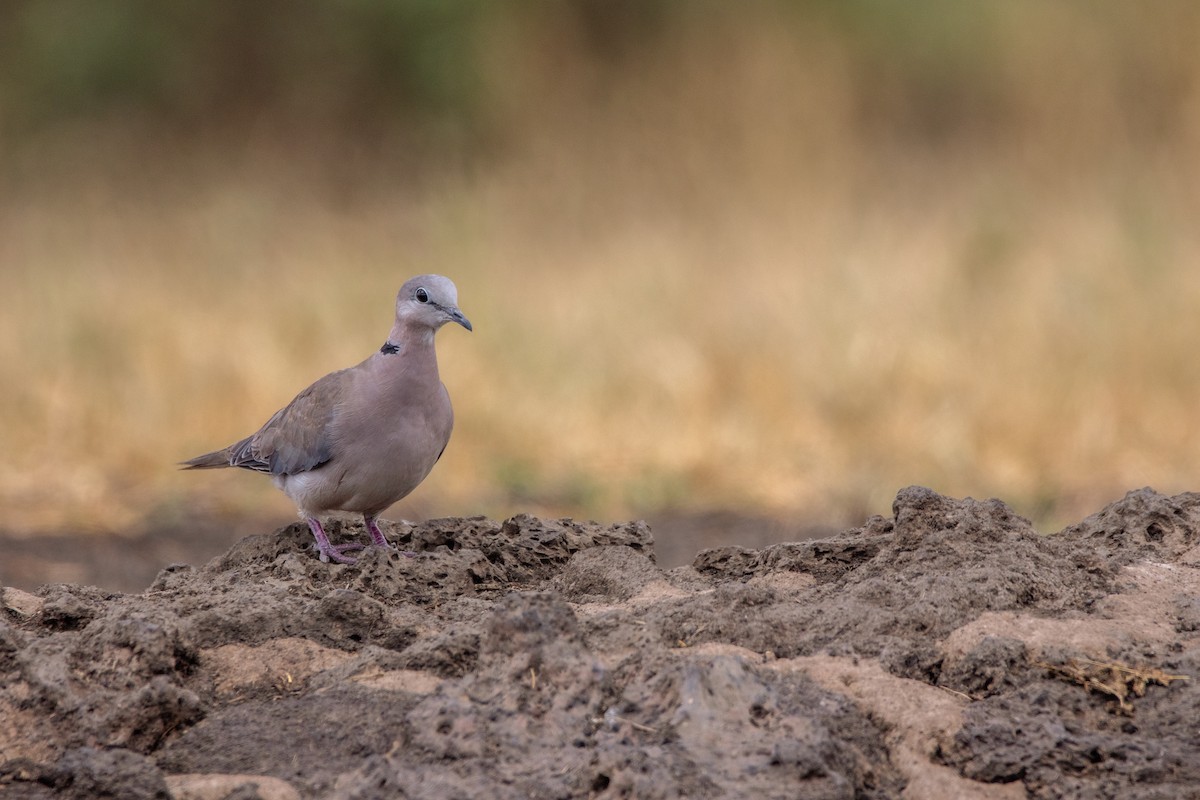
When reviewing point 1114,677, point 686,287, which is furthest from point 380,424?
point 686,287

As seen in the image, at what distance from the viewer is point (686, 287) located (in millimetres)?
9500

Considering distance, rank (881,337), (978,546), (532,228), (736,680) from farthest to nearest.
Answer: (532,228), (881,337), (978,546), (736,680)

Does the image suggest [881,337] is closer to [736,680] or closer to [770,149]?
[770,149]

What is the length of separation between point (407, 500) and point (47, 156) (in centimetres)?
736

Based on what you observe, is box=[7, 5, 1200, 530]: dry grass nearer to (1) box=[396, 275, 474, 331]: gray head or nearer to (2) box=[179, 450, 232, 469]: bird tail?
(2) box=[179, 450, 232, 469]: bird tail

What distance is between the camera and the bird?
4.30 metres

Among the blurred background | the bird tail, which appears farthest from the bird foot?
the blurred background

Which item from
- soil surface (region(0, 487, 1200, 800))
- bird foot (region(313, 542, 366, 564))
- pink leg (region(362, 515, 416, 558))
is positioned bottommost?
soil surface (region(0, 487, 1200, 800))

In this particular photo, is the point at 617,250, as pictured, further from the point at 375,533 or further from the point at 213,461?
the point at 375,533

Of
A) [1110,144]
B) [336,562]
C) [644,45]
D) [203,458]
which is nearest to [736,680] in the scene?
[336,562]

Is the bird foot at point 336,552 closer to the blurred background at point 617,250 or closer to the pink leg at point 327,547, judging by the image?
the pink leg at point 327,547

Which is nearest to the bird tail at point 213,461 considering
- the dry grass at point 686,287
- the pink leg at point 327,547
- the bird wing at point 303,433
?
the bird wing at point 303,433

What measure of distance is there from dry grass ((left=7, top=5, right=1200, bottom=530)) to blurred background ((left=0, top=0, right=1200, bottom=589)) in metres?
0.03

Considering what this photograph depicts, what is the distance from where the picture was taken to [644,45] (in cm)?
1345
